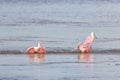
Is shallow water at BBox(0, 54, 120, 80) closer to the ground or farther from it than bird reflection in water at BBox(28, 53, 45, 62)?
closer to the ground

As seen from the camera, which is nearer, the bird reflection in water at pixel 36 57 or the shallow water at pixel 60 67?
the shallow water at pixel 60 67

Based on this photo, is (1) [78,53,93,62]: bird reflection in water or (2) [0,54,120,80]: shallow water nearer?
(2) [0,54,120,80]: shallow water

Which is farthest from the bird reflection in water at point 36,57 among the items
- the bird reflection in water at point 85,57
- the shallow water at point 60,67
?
the bird reflection in water at point 85,57

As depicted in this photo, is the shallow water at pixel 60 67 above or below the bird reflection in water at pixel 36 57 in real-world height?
below

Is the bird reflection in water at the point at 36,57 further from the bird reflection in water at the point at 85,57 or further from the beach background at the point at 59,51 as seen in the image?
the bird reflection in water at the point at 85,57

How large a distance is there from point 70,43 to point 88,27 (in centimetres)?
858

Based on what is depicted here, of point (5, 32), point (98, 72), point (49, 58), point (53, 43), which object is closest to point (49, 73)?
point (98, 72)

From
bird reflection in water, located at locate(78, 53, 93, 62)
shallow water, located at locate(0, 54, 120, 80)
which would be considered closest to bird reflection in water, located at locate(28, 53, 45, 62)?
shallow water, located at locate(0, 54, 120, 80)

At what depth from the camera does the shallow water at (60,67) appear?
1970cm

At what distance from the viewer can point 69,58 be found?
77.8 ft

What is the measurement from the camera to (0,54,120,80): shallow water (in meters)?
19.7

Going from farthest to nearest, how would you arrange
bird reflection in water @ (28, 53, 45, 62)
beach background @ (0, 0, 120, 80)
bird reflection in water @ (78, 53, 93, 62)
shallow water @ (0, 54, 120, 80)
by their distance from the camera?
bird reflection in water @ (78, 53, 93, 62) < bird reflection in water @ (28, 53, 45, 62) < beach background @ (0, 0, 120, 80) < shallow water @ (0, 54, 120, 80)

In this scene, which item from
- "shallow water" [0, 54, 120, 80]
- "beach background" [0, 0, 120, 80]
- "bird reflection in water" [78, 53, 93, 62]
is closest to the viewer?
"shallow water" [0, 54, 120, 80]

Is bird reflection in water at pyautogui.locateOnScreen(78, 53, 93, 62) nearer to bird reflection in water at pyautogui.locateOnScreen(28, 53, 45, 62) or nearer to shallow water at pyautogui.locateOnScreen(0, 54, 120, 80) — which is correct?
shallow water at pyautogui.locateOnScreen(0, 54, 120, 80)
